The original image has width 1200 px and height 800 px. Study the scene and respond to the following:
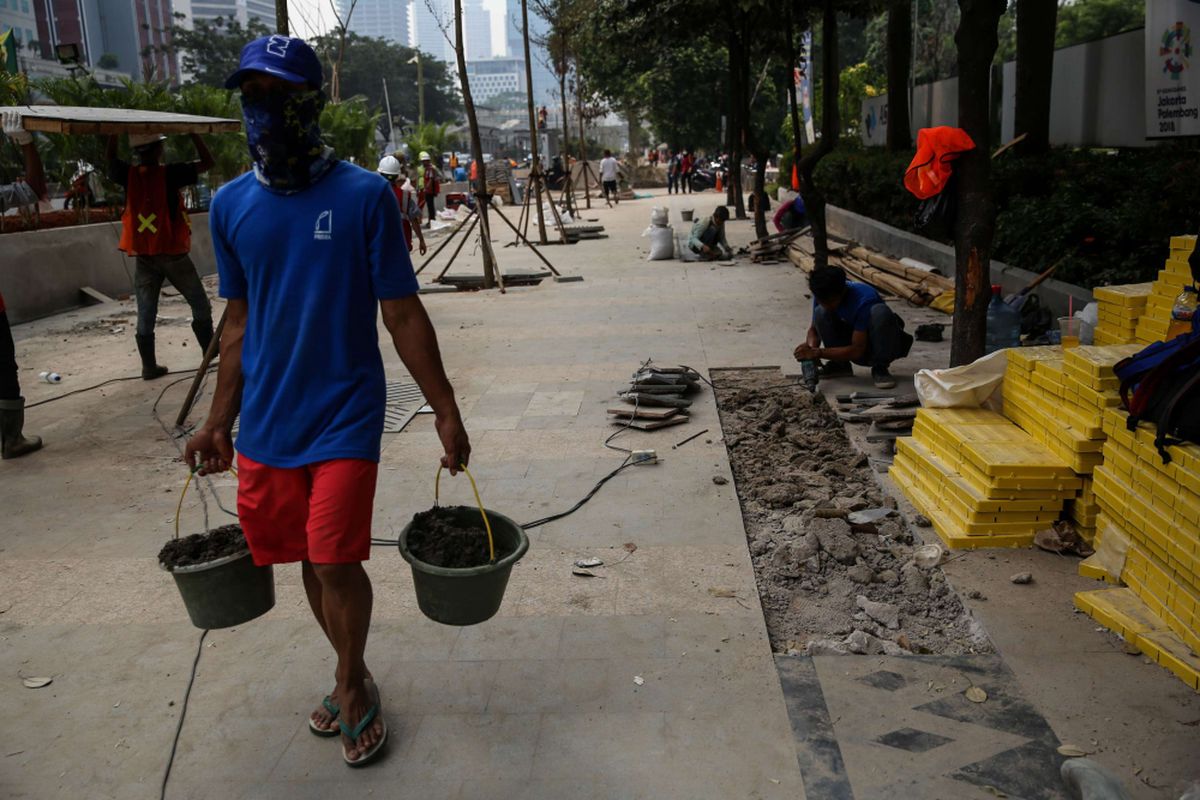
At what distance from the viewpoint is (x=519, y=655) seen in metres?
3.83

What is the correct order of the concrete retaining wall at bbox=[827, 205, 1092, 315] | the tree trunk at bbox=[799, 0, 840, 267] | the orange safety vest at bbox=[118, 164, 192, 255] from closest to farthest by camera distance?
the orange safety vest at bbox=[118, 164, 192, 255], the concrete retaining wall at bbox=[827, 205, 1092, 315], the tree trunk at bbox=[799, 0, 840, 267]

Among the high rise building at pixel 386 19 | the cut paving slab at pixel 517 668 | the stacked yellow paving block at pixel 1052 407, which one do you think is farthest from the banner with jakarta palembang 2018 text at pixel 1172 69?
the high rise building at pixel 386 19

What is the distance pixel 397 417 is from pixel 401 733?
421cm

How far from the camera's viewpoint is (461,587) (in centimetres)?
305

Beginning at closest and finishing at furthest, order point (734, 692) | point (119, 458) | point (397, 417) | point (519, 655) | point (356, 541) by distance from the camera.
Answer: point (356, 541) < point (734, 692) < point (519, 655) < point (119, 458) < point (397, 417)

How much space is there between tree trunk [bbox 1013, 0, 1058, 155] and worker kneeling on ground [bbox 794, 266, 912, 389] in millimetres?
6418

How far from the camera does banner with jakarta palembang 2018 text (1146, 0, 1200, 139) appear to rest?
9.27m

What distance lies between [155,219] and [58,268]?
20.5 ft

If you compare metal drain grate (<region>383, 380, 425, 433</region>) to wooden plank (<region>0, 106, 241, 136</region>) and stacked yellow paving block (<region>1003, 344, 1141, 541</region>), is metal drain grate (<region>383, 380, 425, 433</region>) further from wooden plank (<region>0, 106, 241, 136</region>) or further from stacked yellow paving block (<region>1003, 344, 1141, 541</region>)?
stacked yellow paving block (<region>1003, 344, 1141, 541</region>)

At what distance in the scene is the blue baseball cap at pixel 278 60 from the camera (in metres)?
2.90

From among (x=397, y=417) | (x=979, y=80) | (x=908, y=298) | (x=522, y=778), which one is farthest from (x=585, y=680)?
→ (x=908, y=298)

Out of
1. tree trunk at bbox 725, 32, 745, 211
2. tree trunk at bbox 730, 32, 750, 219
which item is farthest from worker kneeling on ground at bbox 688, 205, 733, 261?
tree trunk at bbox 725, 32, 745, 211

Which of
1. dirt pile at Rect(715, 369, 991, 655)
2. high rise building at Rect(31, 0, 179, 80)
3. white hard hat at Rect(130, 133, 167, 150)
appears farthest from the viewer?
high rise building at Rect(31, 0, 179, 80)

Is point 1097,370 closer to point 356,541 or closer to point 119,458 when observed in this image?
point 356,541
